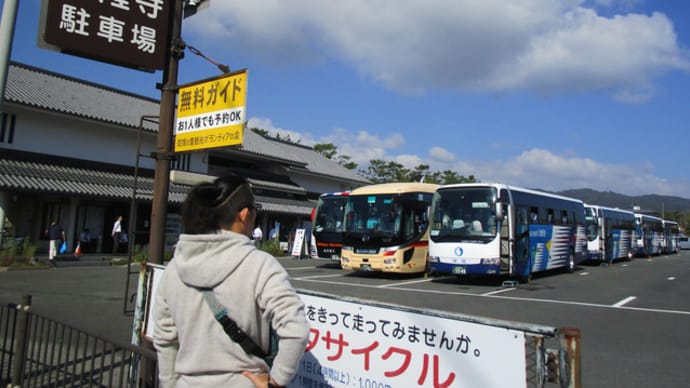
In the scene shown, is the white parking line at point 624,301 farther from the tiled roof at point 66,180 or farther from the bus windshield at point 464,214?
the tiled roof at point 66,180

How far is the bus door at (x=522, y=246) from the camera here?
1384 centimetres

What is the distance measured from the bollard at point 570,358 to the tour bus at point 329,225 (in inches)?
670

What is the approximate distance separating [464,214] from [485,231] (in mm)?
797

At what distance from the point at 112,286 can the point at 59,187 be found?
8911mm

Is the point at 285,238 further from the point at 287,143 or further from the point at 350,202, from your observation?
the point at 350,202

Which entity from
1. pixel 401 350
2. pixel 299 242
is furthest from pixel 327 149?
pixel 401 350

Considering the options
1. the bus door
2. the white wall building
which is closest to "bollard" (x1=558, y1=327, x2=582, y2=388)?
the bus door

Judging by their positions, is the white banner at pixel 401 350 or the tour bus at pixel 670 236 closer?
the white banner at pixel 401 350

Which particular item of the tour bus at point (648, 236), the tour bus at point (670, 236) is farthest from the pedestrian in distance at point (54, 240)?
the tour bus at point (670, 236)

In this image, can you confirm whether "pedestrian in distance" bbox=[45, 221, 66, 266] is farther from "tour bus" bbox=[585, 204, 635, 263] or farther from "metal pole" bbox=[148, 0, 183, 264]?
"tour bus" bbox=[585, 204, 635, 263]

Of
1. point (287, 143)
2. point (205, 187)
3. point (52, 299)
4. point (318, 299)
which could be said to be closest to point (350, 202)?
point (52, 299)

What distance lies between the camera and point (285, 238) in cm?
3384

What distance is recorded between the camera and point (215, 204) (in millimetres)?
2109

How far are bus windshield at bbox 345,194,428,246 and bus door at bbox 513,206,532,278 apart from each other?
3.22 metres
